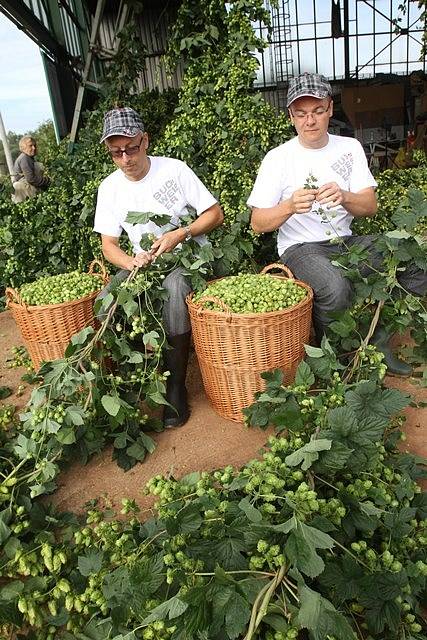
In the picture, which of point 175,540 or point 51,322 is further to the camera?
point 51,322

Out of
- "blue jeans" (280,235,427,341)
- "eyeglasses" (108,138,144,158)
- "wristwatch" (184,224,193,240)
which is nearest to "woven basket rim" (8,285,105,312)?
"wristwatch" (184,224,193,240)

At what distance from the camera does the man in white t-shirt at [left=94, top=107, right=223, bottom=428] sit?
2.40 meters

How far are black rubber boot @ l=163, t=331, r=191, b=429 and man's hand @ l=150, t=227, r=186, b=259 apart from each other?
1.35 feet

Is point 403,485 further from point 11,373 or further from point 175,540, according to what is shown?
point 11,373

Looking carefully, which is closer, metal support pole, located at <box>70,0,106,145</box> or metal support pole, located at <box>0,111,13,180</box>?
metal support pole, located at <box>70,0,106,145</box>

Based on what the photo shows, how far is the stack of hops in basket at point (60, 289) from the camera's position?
2.60m

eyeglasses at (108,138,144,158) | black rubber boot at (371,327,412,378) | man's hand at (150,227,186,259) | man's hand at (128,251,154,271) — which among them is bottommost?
black rubber boot at (371,327,412,378)

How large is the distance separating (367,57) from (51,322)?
18555 mm

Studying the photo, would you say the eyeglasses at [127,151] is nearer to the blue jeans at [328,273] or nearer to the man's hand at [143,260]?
the man's hand at [143,260]

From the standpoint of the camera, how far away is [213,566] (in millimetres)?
1279

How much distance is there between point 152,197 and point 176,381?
0.96 meters

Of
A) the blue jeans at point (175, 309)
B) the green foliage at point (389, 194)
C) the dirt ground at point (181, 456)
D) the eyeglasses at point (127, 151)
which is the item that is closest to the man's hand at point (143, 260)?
the blue jeans at point (175, 309)

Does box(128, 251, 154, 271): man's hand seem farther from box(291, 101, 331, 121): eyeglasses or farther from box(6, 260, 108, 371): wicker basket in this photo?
box(291, 101, 331, 121): eyeglasses

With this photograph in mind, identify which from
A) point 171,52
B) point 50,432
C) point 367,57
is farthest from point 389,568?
point 367,57
